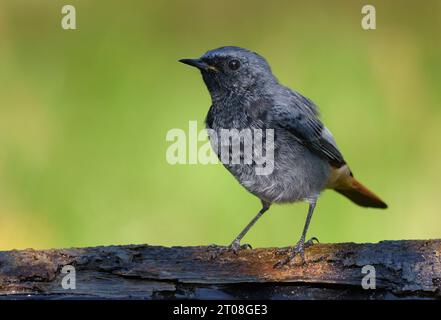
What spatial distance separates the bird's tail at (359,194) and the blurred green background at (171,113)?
0.33 meters

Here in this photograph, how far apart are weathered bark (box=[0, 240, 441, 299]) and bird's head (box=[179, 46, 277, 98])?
4.28 ft

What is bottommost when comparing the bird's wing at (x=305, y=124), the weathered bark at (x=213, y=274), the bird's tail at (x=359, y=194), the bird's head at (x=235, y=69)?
the weathered bark at (x=213, y=274)

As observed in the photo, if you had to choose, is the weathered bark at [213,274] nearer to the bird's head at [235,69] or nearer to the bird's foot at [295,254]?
the bird's foot at [295,254]

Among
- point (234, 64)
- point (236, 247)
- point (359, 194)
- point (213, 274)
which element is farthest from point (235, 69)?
point (213, 274)

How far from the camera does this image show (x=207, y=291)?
166 inches

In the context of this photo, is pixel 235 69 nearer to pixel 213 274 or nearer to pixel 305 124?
pixel 305 124

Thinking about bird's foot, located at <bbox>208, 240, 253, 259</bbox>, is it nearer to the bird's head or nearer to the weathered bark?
the weathered bark

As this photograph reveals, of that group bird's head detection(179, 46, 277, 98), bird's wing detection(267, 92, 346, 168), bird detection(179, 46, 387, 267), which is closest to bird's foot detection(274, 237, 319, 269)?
bird detection(179, 46, 387, 267)

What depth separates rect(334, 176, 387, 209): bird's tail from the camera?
5.78 meters

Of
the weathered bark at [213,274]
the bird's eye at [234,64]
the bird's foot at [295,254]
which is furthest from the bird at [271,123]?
the weathered bark at [213,274]

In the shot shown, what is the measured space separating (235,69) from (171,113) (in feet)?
6.08

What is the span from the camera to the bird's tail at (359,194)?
5777mm

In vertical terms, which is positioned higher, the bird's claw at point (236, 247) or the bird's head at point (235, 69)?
the bird's head at point (235, 69)

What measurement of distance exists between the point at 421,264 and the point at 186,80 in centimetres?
372
